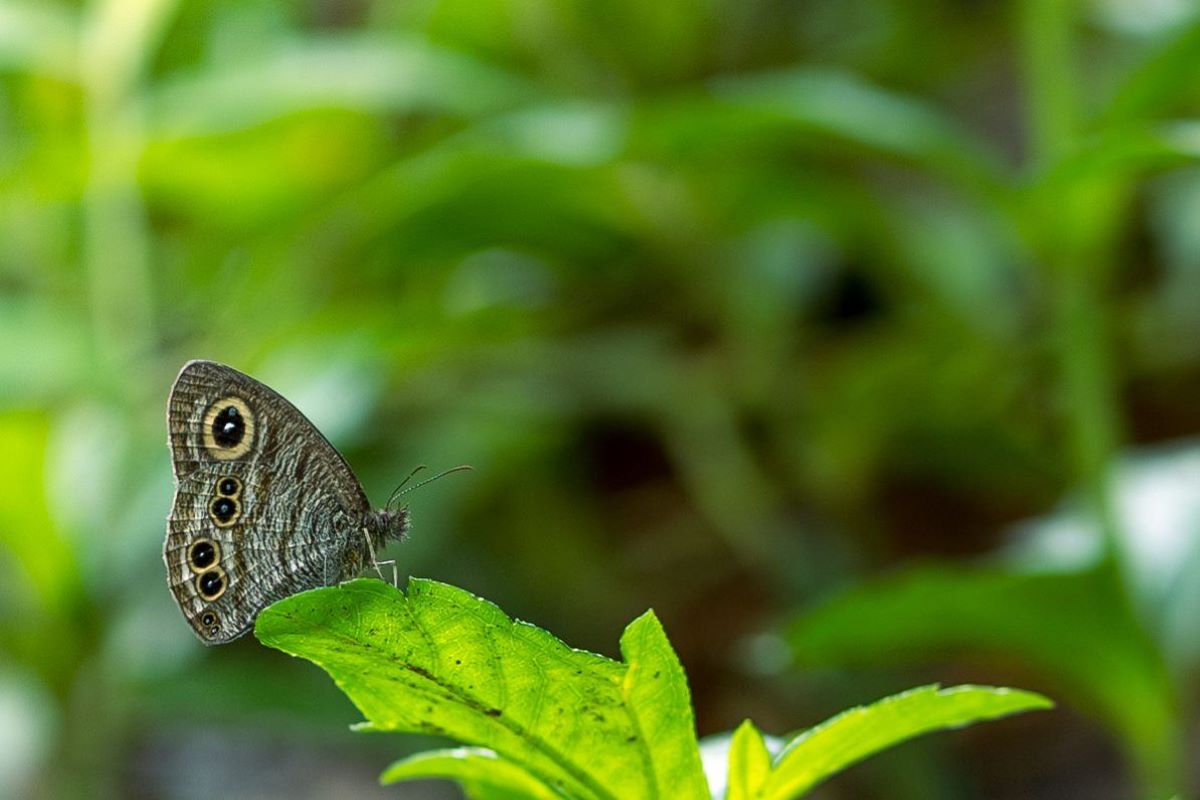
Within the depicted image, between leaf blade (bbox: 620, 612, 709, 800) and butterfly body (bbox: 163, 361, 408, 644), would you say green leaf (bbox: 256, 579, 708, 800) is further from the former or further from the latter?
butterfly body (bbox: 163, 361, 408, 644)

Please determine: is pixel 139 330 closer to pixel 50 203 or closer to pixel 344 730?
pixel 50 203

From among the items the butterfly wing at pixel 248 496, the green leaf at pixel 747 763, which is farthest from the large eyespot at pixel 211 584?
the green leaf at pixel 747 763

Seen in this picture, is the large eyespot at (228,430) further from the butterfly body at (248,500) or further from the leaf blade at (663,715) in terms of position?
the leaf blade at (663,715)

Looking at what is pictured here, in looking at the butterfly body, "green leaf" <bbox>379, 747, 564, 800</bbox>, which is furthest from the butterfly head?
"green leaf" <bbox>379, 747, 564, 800</bbox>

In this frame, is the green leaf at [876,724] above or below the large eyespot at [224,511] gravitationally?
below

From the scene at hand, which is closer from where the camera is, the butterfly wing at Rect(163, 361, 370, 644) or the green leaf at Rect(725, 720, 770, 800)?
the green leaf at Rect(725, 720, 770, 800)

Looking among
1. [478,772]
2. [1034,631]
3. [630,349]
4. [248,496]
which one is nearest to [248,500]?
[248,496]
